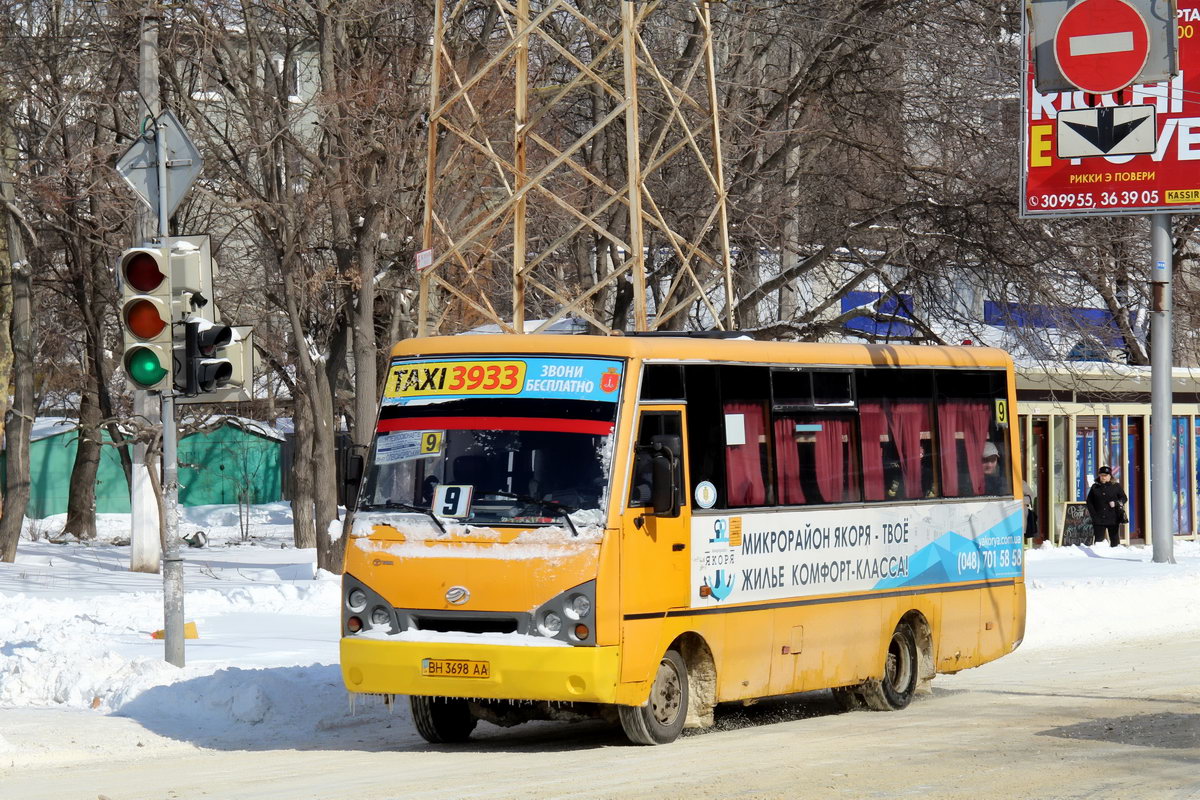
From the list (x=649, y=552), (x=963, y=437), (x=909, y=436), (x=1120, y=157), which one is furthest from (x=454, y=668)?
(x=1120, y=157)

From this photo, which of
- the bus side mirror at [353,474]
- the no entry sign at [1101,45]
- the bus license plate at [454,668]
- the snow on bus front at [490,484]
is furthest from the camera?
the no entry sign at [1101,45]

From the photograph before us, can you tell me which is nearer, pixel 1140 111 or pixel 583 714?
pixel 583 714

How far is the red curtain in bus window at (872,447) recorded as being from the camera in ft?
44.8

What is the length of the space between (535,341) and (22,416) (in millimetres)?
20554

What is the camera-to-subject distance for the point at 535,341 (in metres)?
11.6

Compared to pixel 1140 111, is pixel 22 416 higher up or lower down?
lower down

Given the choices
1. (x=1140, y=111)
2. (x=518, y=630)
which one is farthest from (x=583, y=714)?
(x=1140, y=111)

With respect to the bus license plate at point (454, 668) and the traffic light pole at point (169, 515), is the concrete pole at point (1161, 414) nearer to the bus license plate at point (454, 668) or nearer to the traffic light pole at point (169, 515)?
the traffic light pole at point (169, 515)

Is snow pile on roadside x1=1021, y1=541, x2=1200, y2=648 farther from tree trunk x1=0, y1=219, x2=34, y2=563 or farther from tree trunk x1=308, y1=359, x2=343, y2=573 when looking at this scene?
tree trunk x1=0, y1=219, x2=34, y2=563

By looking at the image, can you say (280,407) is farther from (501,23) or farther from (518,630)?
(518,630)

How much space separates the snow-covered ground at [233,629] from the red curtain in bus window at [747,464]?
2713mm

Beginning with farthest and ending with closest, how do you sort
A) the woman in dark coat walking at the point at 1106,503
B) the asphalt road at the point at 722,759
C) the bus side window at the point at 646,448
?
the woman in dark coat walking at the point at 1106,503
the bus side window at the point at 646,448
the asphalt road at the point at 722,759

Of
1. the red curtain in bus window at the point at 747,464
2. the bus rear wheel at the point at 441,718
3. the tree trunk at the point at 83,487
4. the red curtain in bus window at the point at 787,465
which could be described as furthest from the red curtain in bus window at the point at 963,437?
the tree trunk at the point at 83,487

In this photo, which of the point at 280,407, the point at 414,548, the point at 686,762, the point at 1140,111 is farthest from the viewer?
the point at 280,407
